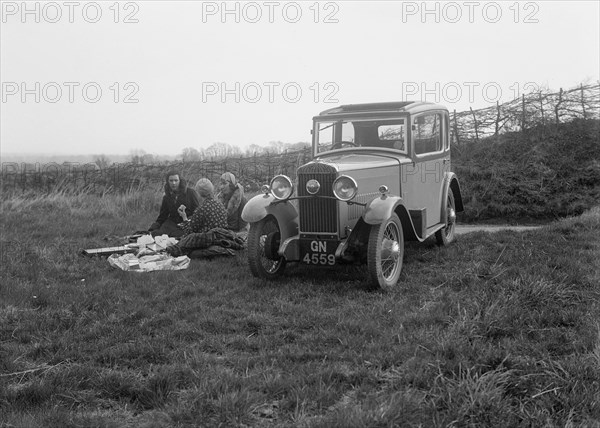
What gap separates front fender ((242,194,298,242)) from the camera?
632 centimetres

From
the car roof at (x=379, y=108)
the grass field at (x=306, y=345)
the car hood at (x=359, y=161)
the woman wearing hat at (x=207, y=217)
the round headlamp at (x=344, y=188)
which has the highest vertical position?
the car roof at (x=379, y=108)

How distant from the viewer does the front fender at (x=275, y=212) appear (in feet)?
20.7

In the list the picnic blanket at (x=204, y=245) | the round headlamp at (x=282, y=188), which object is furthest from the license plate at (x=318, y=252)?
the picnic blanket at (x=204, y=245)

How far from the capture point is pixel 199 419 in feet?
9.58

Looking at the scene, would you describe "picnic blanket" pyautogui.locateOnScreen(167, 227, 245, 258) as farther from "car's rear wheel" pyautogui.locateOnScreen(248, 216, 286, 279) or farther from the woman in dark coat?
the woman in dark coat

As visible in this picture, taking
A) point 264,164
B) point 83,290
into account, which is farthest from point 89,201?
point 83,290

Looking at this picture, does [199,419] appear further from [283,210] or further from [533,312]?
[283,210]

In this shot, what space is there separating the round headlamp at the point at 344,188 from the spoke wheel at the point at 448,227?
110 inches

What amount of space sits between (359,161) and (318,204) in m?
1.00

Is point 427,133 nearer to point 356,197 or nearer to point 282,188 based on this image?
point 356,197

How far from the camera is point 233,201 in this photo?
910 centimetres

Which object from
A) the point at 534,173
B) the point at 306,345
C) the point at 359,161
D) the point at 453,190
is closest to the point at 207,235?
the point at 359,161

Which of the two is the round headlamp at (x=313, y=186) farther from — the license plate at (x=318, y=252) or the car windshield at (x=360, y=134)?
the car windshield at (x=360, y=134)

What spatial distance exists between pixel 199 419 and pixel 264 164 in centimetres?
1425
